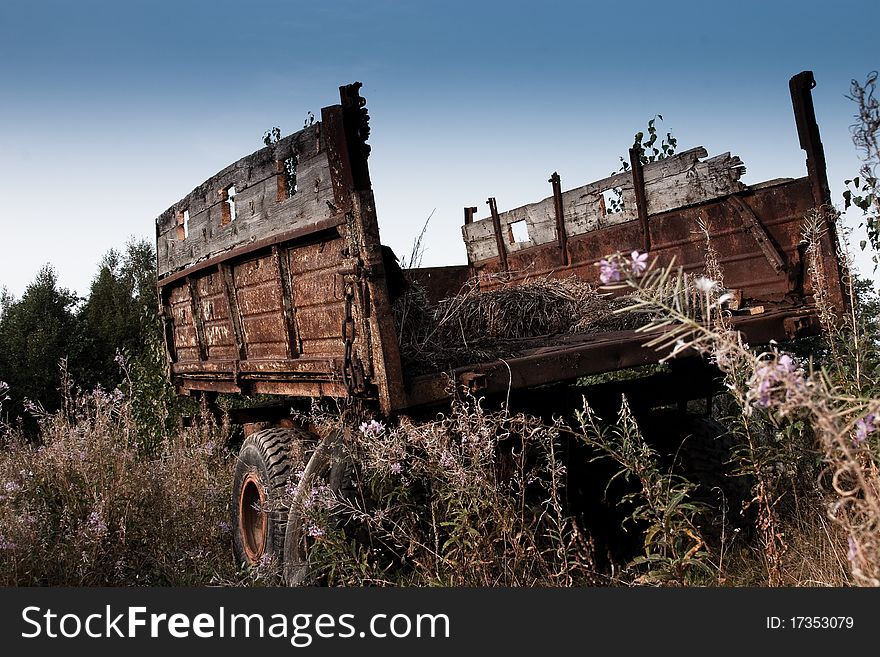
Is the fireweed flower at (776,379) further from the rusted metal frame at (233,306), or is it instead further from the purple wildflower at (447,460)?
the rusted metal frame at (233,306)

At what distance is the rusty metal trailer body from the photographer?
10.8ft

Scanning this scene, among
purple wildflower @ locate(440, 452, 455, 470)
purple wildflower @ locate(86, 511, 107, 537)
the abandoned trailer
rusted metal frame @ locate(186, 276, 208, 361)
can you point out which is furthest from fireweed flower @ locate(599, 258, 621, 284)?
rusted metal frame @ locate(186, 276, 208, 361)

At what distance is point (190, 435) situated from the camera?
7.36m

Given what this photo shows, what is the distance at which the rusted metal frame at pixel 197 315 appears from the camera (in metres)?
5.61

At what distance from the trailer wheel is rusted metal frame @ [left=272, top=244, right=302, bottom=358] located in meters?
0.58

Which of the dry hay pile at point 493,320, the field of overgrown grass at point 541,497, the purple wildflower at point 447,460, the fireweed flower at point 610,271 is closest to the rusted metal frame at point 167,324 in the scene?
the field of overgrown grass at point 541,497

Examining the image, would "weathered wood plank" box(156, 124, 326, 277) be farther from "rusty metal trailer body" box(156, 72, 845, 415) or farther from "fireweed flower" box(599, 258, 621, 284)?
"fireweed flower" box(599, 258, 621, 284)

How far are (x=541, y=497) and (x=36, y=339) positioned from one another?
64.6 ft

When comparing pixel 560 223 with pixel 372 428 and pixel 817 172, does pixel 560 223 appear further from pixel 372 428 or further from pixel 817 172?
pixel 372 428

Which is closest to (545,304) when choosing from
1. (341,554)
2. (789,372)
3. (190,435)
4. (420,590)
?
(341,554)

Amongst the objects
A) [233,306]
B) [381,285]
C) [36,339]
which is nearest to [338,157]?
[381,285]

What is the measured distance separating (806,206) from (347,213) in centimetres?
241

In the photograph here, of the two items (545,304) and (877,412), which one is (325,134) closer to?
(545,304)

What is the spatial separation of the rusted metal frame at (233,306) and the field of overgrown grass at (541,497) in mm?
1119
